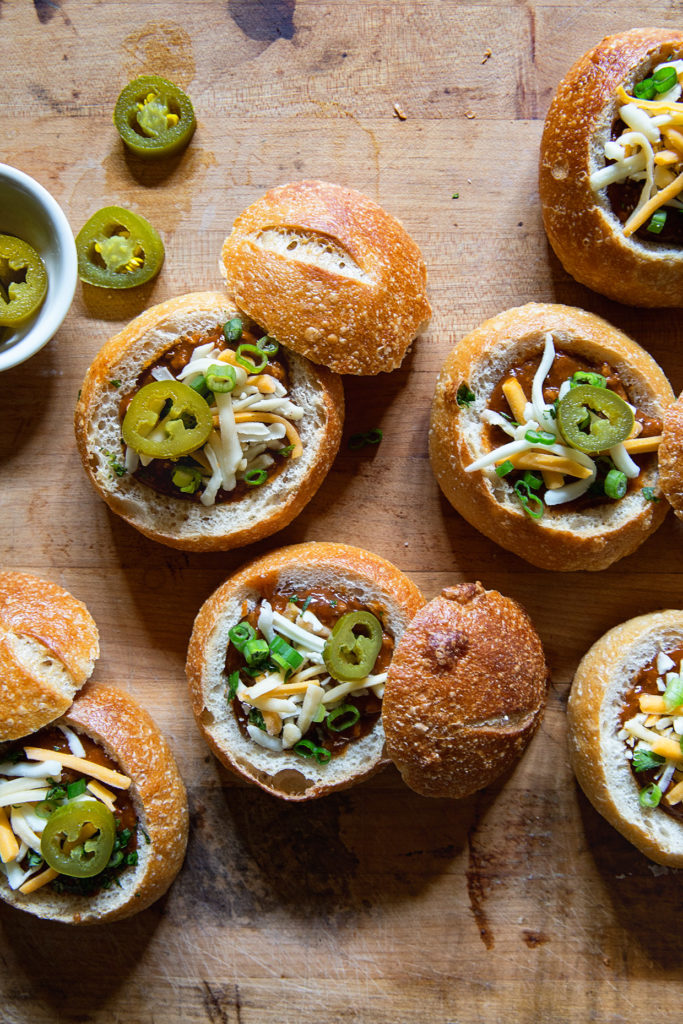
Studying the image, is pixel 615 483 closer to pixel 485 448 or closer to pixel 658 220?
pixel 485 448

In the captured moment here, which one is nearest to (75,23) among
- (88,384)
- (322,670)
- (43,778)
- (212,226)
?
(212,226)

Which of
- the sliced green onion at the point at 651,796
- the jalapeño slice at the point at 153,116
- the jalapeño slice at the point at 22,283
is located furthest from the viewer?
the jalapeño slice at the point at 153,116

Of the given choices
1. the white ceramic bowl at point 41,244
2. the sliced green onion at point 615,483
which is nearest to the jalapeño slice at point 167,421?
the white ceramic bowl at point 41,244

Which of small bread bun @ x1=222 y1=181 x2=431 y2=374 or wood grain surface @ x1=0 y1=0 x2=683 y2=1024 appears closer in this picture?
small bread bun @ x1=222 y1=181 x2=431 y2=374

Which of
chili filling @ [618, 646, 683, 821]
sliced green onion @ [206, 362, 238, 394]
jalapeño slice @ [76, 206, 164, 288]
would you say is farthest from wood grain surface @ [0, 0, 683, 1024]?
sliced green onion @ [206, 362, 238, 394]

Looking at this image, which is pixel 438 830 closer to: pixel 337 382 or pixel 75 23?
pixel 337 382

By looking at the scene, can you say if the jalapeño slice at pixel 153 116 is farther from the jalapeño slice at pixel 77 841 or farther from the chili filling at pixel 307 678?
the jalapeño slice at pixel 77 841

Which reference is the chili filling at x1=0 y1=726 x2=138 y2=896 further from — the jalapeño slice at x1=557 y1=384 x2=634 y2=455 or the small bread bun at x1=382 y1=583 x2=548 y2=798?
the jalapeño slice at x1=557 y1=384 x2=634 y2=455

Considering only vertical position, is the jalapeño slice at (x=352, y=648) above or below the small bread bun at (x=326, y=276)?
below
